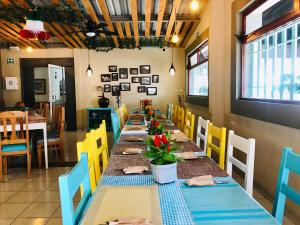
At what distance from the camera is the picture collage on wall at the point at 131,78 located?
8.88 metres

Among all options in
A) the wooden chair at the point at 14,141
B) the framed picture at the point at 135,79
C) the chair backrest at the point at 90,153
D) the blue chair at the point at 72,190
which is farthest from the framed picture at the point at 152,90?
the blue chair at the point at 72,190

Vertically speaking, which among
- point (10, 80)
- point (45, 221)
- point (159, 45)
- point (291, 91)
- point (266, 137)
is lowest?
point (45, 221)

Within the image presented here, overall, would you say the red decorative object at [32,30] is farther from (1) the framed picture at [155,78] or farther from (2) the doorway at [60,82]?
(1) the framed picture at [155,78]

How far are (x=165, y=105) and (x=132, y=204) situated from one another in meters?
7.78

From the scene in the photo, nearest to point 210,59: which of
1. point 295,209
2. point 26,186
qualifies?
point 295,209

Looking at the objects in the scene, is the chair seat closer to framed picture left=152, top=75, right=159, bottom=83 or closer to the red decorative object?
the red decorative object

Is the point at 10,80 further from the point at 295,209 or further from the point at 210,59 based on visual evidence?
the point at 295,209

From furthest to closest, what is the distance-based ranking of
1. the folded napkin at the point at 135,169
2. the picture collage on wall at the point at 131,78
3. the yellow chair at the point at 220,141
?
the picture collage on wall at the point at 131,78, the yellow chair at the point at 220,141, the folded napkin at the point at 135,169

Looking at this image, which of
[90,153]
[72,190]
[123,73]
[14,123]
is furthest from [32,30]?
[123,73]

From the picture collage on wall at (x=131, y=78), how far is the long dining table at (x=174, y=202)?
7234 mm

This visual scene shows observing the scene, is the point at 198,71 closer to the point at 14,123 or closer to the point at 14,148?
the point at 14,123

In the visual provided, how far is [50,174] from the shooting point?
4207mm

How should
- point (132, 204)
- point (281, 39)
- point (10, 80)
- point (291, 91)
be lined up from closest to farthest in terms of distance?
point (132, 204)
point (291, 91)
point (281, 39)
point (10, 80)

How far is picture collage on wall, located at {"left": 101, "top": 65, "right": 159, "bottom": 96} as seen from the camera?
8875 mm
